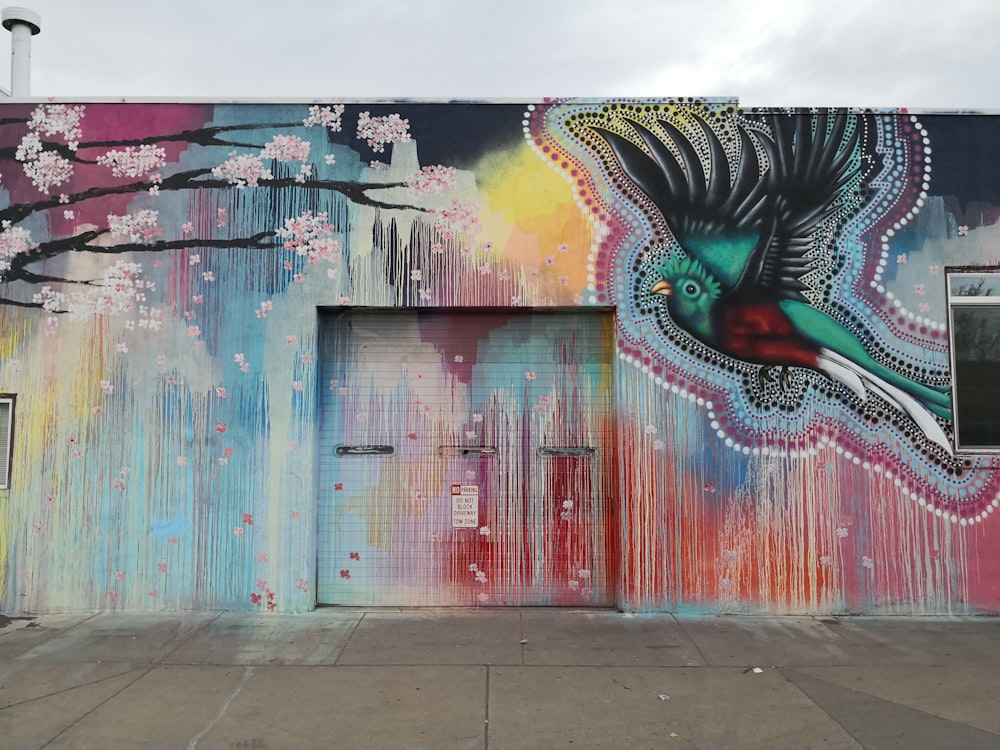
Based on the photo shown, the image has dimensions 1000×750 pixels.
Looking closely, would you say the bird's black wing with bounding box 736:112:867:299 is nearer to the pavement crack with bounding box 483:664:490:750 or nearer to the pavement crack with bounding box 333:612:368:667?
the pavement crack with bounding box 483:664:490:750

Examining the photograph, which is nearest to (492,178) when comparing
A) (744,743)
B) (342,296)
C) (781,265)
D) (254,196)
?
(342,296)

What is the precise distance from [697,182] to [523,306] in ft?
6.30

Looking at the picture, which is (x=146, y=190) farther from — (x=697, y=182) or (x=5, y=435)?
(x=697, y=182)

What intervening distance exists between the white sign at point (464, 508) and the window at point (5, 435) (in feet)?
13.0

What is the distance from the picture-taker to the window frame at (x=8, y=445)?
682 centimetres

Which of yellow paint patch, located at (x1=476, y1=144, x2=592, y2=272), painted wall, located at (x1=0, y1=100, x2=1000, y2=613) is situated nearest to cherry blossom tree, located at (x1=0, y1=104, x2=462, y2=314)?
painted wall, located at (x1=0, y1=100, x2=1000, y2=613)

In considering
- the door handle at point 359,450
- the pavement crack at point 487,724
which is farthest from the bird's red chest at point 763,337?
the pavement crack at point 487,724

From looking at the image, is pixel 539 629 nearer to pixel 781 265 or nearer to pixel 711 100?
pixel 781 265

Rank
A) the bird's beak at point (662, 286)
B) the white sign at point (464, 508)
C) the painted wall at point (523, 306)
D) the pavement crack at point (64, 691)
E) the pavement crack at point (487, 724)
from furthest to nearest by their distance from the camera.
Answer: the white sign at point (464, 508) → the bird's beak at point (662, 286) → the painted wall at point (523, 306) → the pavement crack at point (64, 691) → the pavement crack at point (487, 724)

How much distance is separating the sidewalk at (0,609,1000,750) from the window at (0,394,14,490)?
1.34m

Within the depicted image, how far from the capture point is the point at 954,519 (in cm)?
666

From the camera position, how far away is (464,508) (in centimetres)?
694

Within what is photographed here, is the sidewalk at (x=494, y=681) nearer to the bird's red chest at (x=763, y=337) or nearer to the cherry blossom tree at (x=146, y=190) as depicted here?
the bird's red chest at (x=763, y=337)

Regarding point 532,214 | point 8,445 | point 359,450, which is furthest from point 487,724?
point 8,445
